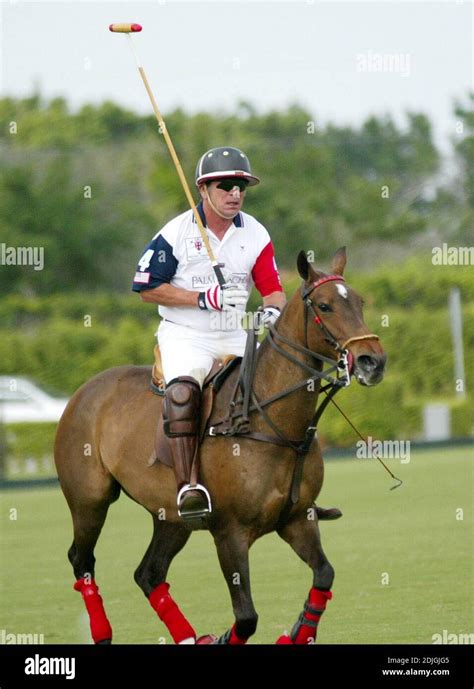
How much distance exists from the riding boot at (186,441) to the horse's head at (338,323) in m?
0.71

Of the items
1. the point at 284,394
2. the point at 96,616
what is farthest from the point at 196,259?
the point at 96,616

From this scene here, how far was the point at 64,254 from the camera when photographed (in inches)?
1713

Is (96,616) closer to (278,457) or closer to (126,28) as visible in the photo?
(278,457)

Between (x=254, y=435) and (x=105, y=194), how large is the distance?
40185 mm

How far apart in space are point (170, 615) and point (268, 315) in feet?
5.73

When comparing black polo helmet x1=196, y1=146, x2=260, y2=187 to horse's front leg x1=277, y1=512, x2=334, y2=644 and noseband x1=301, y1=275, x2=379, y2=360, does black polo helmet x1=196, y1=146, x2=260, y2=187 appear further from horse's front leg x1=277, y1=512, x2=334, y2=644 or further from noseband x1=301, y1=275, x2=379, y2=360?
horse's front leg x1=277, y1=512, x2=334, y2=644

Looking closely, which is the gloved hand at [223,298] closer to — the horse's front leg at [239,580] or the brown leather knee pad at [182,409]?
the brown leather knee pad at [182,409]

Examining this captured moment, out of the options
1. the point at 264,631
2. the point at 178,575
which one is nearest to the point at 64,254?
the point at 178,575

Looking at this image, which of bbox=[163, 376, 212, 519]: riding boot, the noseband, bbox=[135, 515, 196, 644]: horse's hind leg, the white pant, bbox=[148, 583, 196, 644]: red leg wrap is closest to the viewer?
the noseband

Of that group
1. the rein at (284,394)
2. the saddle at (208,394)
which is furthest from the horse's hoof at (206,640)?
the saddle at (208,394)

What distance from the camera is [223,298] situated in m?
7.30

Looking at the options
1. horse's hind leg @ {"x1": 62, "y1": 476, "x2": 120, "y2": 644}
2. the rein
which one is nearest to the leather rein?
the rein

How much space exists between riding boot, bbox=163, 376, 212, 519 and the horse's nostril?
1151 millimetres

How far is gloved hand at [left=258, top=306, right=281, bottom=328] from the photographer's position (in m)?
7.56
